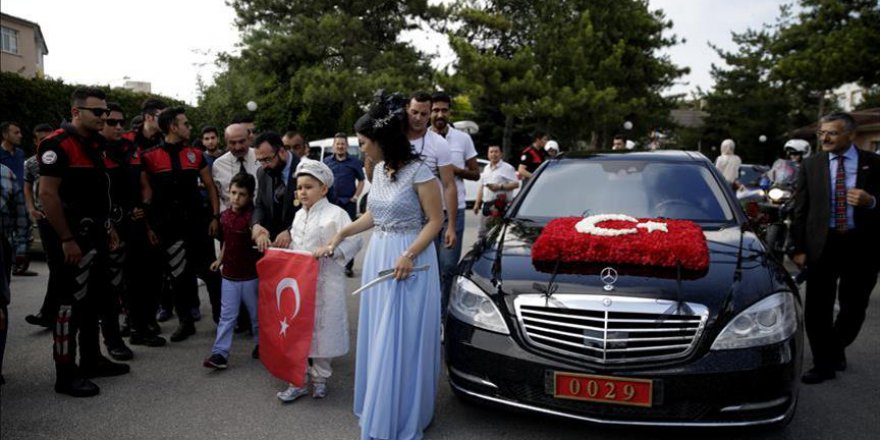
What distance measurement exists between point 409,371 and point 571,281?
3.11 ft

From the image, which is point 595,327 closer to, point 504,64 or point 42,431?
point 42,431

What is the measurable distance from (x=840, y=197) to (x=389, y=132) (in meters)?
3.21

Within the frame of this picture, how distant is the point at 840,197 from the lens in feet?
14.2

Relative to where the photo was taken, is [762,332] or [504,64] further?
[504,64]

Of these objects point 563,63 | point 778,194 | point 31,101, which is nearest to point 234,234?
point 778,194

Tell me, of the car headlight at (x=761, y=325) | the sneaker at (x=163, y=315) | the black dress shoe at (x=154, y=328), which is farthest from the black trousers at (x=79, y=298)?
the car headlight at (x=761, y=325)

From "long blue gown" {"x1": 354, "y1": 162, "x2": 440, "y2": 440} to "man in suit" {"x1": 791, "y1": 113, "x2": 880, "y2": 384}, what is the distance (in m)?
2.72

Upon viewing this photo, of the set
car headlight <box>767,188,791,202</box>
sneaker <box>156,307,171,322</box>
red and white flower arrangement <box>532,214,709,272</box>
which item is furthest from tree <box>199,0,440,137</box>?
red and white flower arrangement <box>532,214,709,272</box>

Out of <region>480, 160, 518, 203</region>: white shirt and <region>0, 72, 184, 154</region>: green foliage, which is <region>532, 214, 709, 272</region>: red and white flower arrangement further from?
<region>0, 72, 184, 154</region>: green foliage

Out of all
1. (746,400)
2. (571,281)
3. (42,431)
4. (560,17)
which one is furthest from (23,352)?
(560,17)

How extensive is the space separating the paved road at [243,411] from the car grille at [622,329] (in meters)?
0.36

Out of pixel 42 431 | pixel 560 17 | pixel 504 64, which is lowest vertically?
pixel 42 431

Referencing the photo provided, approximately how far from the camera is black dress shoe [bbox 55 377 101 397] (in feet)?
13.0

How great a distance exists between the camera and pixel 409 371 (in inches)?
128
